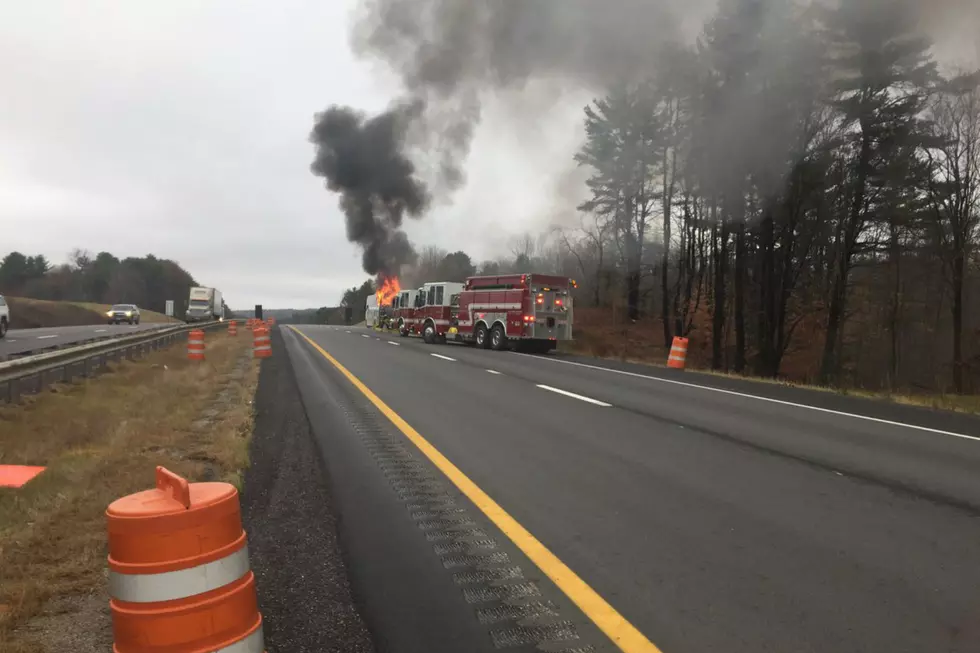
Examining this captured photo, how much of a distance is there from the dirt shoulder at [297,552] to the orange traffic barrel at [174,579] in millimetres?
676

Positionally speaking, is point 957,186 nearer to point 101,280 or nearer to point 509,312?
point 509,312

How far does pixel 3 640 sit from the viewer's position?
278 centimetres

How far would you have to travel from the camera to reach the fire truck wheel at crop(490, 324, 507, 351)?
80.2 ft

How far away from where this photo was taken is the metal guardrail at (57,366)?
9180 mm

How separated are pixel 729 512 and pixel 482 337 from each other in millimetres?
21213

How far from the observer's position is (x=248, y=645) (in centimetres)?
227

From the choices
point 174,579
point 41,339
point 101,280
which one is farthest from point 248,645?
point 101,280

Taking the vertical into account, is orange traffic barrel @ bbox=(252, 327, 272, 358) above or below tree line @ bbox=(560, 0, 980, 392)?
below

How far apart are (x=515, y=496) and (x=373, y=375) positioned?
9124mm

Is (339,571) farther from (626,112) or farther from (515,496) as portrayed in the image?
(626,112)

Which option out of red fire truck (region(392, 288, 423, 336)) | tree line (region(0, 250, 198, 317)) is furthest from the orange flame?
tree line (region(0, 250, 198, 317))

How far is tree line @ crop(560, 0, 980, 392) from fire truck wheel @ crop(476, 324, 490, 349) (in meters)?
9.21

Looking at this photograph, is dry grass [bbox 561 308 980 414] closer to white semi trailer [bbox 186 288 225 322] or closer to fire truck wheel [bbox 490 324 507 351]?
fire truck wheel [bbox 490 324 507 351]

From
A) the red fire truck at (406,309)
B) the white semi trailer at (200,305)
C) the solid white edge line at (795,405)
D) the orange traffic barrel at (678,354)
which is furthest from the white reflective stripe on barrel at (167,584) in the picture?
the white semi trailer at (200,305)
